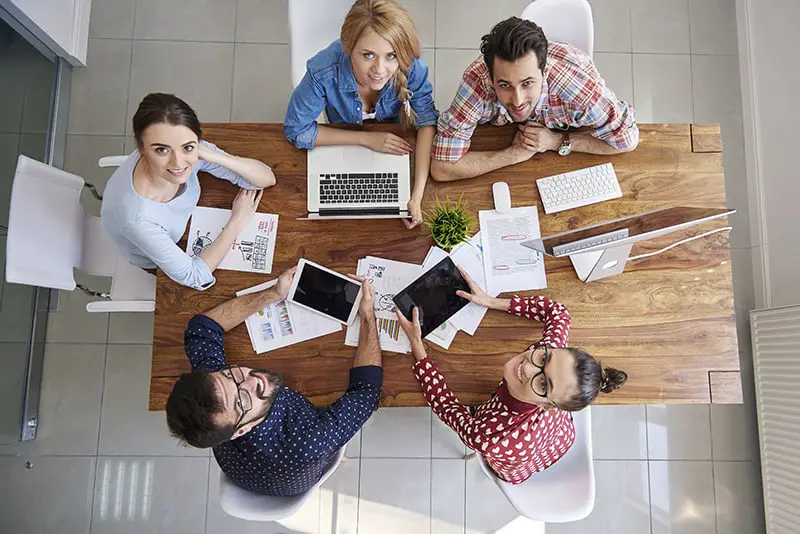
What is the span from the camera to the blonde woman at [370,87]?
1.69 meters

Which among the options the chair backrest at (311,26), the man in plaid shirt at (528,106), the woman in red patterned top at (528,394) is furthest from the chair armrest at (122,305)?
the man in plaid shirt at (528,106)

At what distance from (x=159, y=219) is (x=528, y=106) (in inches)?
49.8

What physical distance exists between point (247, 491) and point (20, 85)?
Result: 2255mm

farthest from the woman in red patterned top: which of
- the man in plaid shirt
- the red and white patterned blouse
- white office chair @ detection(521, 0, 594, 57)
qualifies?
white office chair @ detection(521, 0, 594, 57)

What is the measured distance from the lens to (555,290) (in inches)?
74.0

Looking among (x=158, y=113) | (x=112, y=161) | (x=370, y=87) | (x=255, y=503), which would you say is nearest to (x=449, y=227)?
(x=370, y=87)

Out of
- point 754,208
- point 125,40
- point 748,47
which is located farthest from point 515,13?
point 125,40

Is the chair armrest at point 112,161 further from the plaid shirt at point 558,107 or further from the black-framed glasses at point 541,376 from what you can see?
the black-framed glasses at point 541,376

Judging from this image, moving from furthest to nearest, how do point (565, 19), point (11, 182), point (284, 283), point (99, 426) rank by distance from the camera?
1. point (99, 426)
2. point (11, 182)
3. point (565, 19)
4. point (284, 283)

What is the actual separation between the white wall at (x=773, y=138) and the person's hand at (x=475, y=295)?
191cm

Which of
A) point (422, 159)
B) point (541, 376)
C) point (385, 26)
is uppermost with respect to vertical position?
point (385, 26)

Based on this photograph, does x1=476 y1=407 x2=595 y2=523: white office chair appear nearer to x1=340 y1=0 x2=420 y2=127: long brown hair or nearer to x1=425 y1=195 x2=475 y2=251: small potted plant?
x1=425 y1=195 x2=475 y2=251: small potted plant

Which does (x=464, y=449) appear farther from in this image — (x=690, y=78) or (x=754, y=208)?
(x=690, y=78)

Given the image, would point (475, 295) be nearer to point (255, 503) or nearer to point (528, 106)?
point (528, 106)
